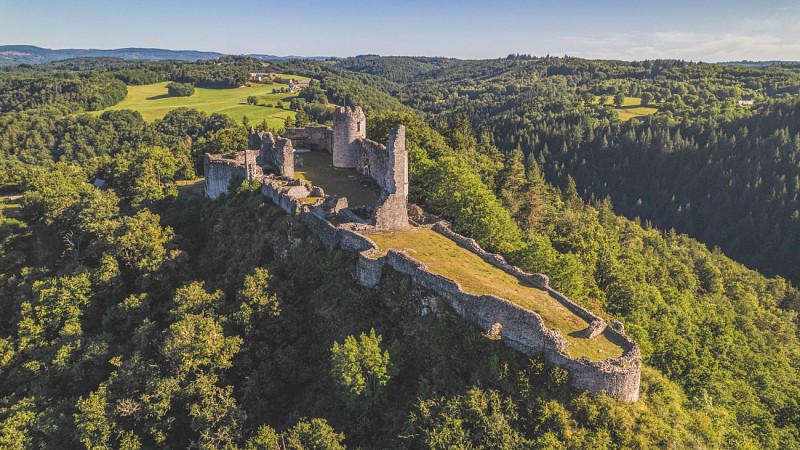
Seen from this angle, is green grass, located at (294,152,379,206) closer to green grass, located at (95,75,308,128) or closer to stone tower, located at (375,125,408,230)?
stone tower, located at (375,125,408,230)

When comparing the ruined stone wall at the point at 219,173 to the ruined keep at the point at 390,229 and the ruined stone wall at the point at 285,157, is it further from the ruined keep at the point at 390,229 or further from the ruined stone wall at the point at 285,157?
the ruined stone wall at the point at 285,157

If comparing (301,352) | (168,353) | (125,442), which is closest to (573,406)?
(301,352)

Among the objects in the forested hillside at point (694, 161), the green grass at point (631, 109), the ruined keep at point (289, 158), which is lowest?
the forested hillside at point (694, 161)

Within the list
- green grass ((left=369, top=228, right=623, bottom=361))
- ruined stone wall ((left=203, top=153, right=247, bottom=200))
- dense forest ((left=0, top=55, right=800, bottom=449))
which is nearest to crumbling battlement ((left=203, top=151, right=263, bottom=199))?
ruined stone wall ((left=203, top=153, right=247, bottom=200))

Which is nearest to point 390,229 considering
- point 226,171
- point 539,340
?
point 539,340

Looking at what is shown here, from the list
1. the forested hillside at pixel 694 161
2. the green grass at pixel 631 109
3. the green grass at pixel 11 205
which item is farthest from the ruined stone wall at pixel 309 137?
the green grass at pixel 631 109

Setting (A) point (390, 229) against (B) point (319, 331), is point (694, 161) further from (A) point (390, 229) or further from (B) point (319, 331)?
(B) point (319, 331)
